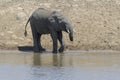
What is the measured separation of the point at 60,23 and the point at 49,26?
71 centimetres

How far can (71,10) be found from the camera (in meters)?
28.2

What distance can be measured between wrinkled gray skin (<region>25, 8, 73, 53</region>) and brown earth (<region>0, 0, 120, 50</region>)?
1.79ft

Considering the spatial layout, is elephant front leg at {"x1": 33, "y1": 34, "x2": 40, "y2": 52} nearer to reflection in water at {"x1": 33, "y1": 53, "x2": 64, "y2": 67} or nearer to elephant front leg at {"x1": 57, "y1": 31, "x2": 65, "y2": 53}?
reflection in water at {"x1": 33, "y1": 53, "x2": 64, "y2": 67}

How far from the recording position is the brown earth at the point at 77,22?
25.2 metres

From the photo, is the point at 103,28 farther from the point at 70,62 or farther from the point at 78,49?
the point at 70,62

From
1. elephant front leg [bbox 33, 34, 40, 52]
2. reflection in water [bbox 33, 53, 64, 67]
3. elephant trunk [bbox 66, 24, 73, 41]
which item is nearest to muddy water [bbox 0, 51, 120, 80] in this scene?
reflection in water [bbox 33, 53, 64, 67]

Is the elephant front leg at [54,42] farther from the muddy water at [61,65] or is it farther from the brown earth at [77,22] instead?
the brown earth at [77,22]

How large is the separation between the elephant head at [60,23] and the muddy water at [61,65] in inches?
36.1

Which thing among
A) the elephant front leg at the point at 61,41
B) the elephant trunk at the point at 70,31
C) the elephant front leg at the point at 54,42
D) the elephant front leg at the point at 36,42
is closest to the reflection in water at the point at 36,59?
the elephant front leg at the point at 54,42

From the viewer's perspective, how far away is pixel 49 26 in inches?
979

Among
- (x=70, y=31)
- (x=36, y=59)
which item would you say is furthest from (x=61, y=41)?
(x=36, y=59)

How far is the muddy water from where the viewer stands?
58.8 feet

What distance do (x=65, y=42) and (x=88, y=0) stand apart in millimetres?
4531

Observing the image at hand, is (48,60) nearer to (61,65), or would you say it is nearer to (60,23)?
(61,65)
